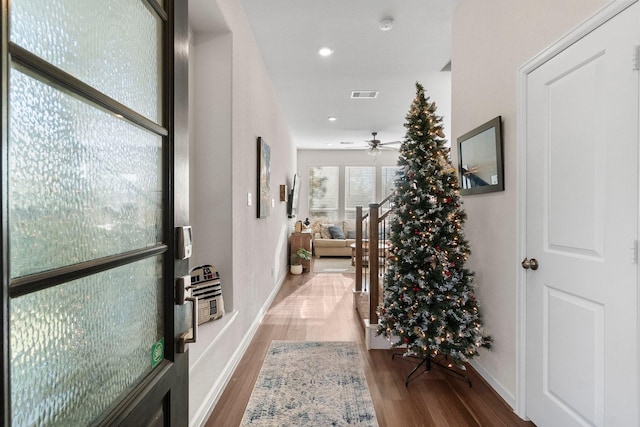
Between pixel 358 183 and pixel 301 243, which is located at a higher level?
pixel 358 183

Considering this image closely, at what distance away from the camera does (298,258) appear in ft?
21.1

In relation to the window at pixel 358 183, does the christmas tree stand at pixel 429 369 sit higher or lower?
lower

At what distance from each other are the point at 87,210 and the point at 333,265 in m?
6.70

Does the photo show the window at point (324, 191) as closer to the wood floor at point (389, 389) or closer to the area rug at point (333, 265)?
the area rug at point (333, 265)

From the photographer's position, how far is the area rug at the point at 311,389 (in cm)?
190

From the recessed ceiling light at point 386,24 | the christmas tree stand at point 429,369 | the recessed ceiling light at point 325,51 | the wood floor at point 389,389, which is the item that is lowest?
the wood floor at point 389,389

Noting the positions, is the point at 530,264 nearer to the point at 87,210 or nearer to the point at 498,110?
the point at 498,110

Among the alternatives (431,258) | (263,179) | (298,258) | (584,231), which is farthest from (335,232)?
(584,231)

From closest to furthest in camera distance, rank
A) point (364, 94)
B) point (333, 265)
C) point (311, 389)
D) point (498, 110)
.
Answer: point (498, 110) → point (311, 389) → point (364, 94) → point (333, 265)

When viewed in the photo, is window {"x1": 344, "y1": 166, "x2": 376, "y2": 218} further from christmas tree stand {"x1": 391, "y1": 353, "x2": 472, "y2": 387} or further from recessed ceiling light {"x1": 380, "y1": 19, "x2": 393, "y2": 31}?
christmas tree stand {"x1": 391, "y1": 353, "x2": 472, "y2": 387}

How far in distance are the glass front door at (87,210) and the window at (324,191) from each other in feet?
25.9

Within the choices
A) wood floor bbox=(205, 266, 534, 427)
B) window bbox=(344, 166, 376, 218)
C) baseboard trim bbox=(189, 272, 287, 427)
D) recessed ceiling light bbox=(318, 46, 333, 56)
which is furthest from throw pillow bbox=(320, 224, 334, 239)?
recessed ceiling light bbox=(318, 46, 333, 56)

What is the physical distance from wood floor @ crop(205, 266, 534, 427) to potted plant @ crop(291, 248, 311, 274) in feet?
8.20

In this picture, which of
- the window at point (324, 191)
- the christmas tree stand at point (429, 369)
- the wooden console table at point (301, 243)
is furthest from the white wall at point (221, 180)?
the window at point (324, 191)
